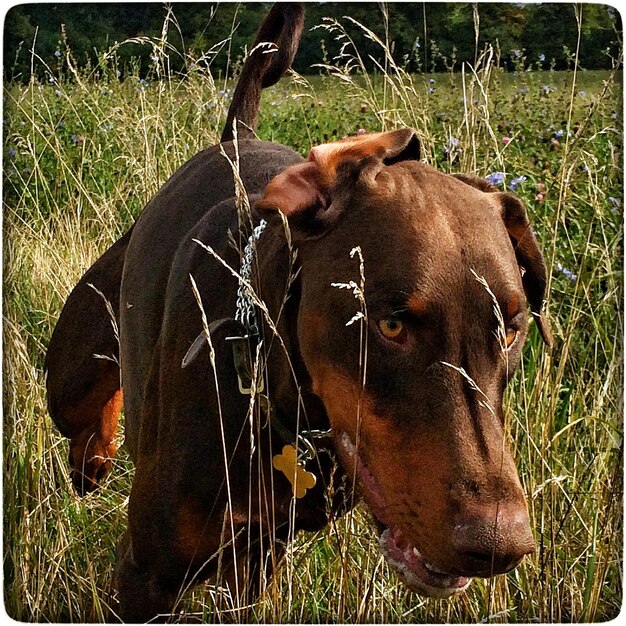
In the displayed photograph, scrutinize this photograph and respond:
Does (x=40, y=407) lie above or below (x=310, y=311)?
below

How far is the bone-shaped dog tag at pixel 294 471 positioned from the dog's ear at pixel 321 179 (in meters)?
0.45

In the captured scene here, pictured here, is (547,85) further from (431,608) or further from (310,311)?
(431,608)

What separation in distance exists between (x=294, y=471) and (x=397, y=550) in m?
0.31

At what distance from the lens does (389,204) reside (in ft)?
7.17

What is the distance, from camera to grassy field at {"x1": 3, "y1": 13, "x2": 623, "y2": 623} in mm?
2672

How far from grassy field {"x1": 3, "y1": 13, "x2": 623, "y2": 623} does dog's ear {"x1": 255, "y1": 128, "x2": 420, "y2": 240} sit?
62cm

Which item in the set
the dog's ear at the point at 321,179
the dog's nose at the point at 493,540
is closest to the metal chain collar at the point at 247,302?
the dog's ear at the point at 321,179

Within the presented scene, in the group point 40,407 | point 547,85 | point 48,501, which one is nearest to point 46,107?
point 40,407

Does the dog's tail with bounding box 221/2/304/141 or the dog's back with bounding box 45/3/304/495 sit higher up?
the dog's tail with bounding box 221/2/304/141

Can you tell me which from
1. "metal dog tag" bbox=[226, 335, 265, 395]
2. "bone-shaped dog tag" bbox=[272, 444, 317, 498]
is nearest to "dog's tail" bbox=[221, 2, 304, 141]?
"metal dog tag" bbox=[226, 335, 265, 395]

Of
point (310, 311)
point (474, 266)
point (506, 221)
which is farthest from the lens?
point (506, 221)

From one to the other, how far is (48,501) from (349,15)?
1484 millimetres

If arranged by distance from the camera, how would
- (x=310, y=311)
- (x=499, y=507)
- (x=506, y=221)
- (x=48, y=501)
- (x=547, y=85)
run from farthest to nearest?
(x=48, y=501) < (x=547, y=85) < (x=506, y=221) < (x=310, y=311) < (x=499, y=507)

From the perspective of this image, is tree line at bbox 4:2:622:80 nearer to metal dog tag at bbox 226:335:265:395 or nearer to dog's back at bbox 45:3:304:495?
dog's back at bbox 45:3:304:495
